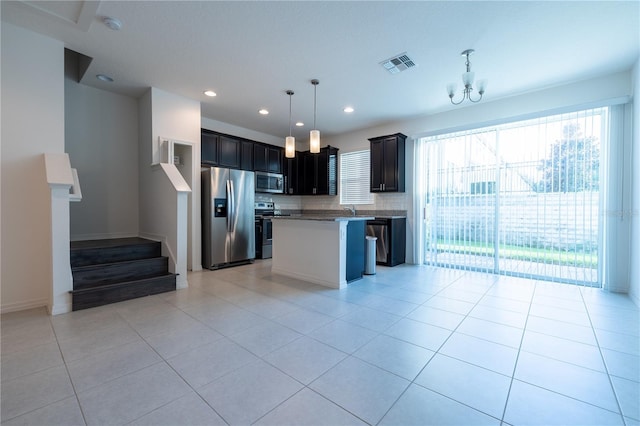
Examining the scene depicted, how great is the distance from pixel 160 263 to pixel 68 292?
0.98 metres

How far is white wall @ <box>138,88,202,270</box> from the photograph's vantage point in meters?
4.20

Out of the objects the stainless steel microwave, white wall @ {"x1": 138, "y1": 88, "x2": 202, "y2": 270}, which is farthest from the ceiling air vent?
the stainless steel microwave

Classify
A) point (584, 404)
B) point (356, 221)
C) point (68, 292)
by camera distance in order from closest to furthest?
point (584, 404)
point (68, 292)
point (356, 221)

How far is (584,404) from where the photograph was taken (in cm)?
150

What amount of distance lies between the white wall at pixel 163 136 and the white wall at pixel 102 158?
0.18 m

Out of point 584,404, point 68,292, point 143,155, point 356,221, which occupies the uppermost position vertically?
point 143,155

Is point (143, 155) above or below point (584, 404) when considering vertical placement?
above

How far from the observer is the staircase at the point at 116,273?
299 cm

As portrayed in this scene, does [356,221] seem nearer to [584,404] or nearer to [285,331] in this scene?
[285,331]

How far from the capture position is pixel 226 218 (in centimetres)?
488

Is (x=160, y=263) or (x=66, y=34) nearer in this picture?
(x=66, y=34)

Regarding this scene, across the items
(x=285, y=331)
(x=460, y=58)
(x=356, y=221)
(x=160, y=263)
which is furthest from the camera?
(x=356, y=221)

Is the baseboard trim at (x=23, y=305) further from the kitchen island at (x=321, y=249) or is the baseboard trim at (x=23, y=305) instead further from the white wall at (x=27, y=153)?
the kitchen island at (x=321, y=249)

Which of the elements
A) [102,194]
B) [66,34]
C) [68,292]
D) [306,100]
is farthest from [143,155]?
[306,100]
